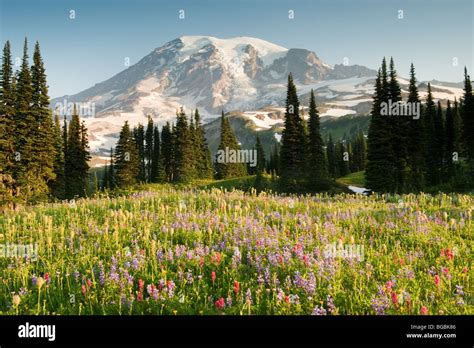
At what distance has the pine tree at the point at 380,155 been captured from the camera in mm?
53263

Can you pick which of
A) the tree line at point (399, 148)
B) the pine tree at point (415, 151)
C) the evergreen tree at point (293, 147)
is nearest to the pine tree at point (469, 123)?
the tree line at point (399, 148)

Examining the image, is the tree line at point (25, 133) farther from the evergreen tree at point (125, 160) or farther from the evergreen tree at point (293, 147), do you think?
the evergreen tree at point (293, 147)

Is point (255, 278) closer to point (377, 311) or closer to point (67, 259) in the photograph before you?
point (377, 311)

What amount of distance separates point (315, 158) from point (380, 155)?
20.5 m

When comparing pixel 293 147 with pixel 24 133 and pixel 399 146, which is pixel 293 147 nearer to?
pixel 399 146

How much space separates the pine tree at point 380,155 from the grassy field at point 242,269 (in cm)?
4760

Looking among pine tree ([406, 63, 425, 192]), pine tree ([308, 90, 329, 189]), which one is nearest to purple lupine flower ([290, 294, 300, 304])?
pine tree ([406, 63, 425, 192])

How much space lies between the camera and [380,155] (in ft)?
178

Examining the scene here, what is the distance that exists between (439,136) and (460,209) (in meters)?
75.1

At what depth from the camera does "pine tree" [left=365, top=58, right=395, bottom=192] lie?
2097 inches

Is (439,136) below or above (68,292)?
above

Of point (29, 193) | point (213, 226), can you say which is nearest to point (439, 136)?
point (29, 193)
